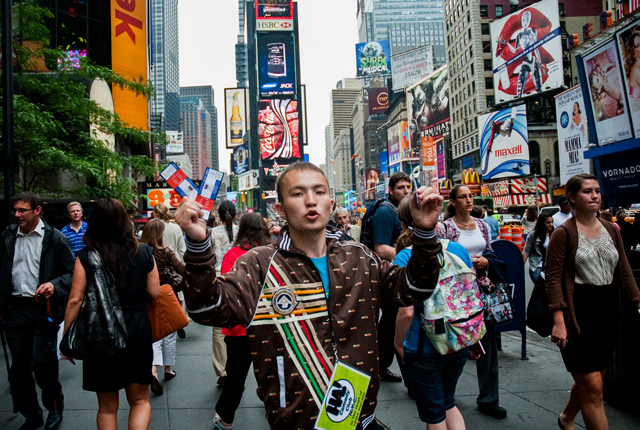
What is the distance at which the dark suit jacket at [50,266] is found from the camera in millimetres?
3996

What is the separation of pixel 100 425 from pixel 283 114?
10280cm

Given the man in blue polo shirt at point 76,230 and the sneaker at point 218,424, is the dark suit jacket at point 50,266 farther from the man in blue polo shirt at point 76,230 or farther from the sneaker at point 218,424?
the man in blue polo shirt at point 76,230

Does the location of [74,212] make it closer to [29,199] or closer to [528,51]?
[29,199]

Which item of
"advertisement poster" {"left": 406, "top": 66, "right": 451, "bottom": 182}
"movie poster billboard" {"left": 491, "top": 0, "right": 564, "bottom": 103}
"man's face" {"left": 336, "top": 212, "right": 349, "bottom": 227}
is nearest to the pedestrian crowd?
"man's face" {"left": 336, "top": 212, "right": 349, "bottom": 227}

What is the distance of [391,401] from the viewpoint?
15.5 ft

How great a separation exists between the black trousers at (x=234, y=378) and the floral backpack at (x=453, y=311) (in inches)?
72.9

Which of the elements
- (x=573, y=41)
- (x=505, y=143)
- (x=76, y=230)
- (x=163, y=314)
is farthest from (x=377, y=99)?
(x=163, y=314)

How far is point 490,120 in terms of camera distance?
1791 inches

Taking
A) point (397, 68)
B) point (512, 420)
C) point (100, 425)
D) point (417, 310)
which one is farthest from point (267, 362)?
point (397, 68)

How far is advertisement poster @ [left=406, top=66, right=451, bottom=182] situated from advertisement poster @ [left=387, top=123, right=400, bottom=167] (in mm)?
9111

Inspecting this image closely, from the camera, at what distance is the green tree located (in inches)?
350

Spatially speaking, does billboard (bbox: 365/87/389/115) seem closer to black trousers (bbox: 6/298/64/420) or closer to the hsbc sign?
the hsbc sign

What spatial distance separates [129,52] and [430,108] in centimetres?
6688

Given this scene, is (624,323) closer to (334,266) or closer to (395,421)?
(395,421)
